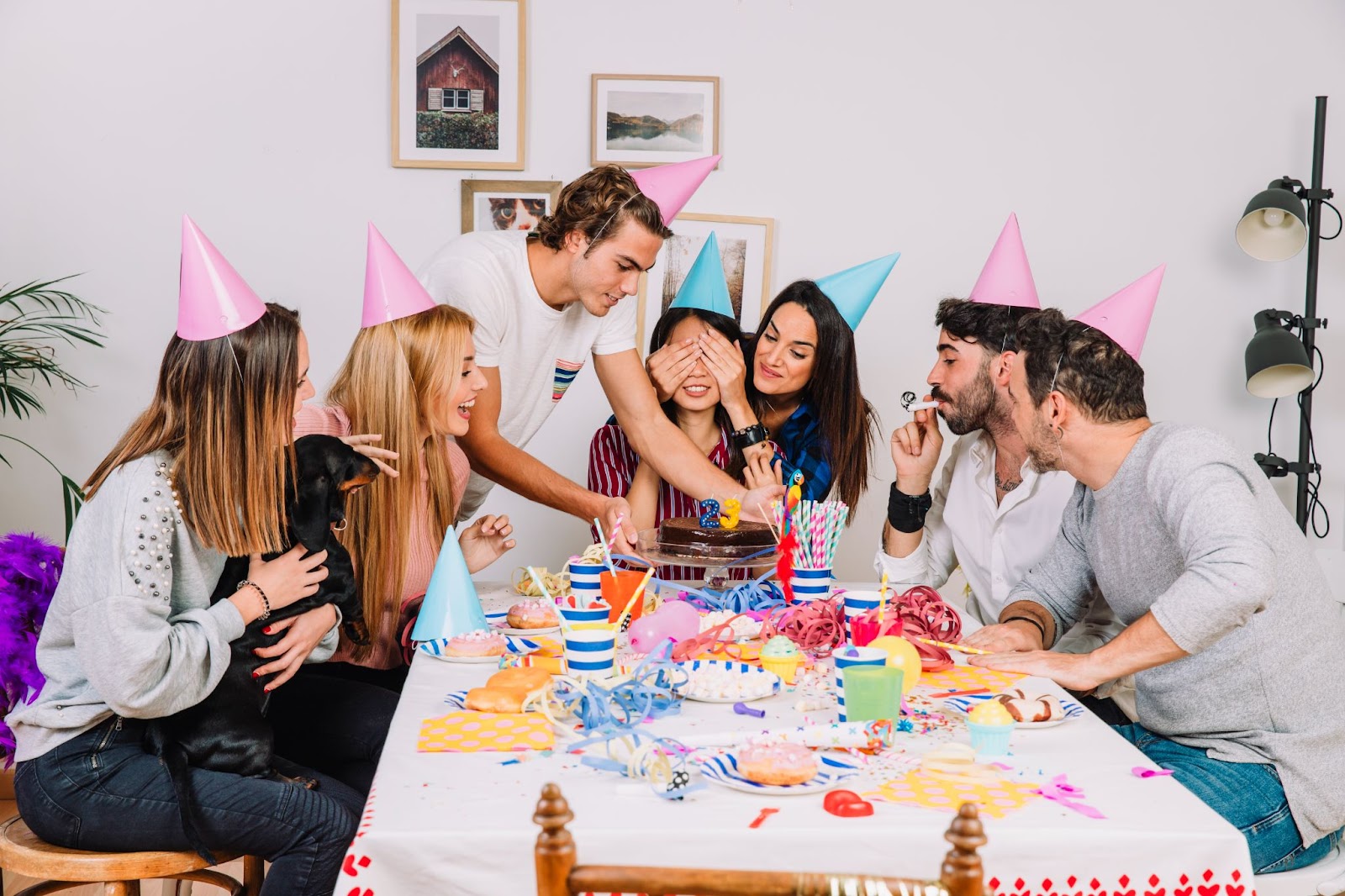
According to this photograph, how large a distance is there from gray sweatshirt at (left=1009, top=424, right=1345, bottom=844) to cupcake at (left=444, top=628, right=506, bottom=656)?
953 mm

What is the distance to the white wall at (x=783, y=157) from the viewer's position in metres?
3.46

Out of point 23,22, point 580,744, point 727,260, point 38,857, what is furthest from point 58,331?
point 580,744

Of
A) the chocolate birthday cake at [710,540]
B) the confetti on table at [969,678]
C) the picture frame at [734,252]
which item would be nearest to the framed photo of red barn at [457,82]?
the picture frame at [734,252]

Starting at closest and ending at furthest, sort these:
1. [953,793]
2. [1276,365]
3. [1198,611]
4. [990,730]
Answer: [953,793]
[990,730]
[1198,611]
[1276,365]

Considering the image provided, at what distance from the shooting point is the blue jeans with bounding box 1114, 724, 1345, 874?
1.60 m

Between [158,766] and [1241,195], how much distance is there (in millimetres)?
3572

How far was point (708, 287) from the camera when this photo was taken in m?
3.08

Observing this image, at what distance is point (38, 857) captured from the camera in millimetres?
1586

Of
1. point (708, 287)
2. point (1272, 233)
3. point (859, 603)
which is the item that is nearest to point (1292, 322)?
point (1272, 233)

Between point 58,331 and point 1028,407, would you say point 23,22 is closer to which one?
point 58,331

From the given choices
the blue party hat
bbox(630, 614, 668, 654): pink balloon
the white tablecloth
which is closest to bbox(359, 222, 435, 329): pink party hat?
the blue party hat

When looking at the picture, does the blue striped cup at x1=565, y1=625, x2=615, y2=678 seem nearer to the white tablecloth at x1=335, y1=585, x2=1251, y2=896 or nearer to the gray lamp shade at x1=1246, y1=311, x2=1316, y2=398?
the white tablecloth at x1=335, y1=585, x2=1251, y2=896

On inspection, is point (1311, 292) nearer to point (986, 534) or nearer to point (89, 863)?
point (986, 534)

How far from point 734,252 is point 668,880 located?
2953 millimetres
